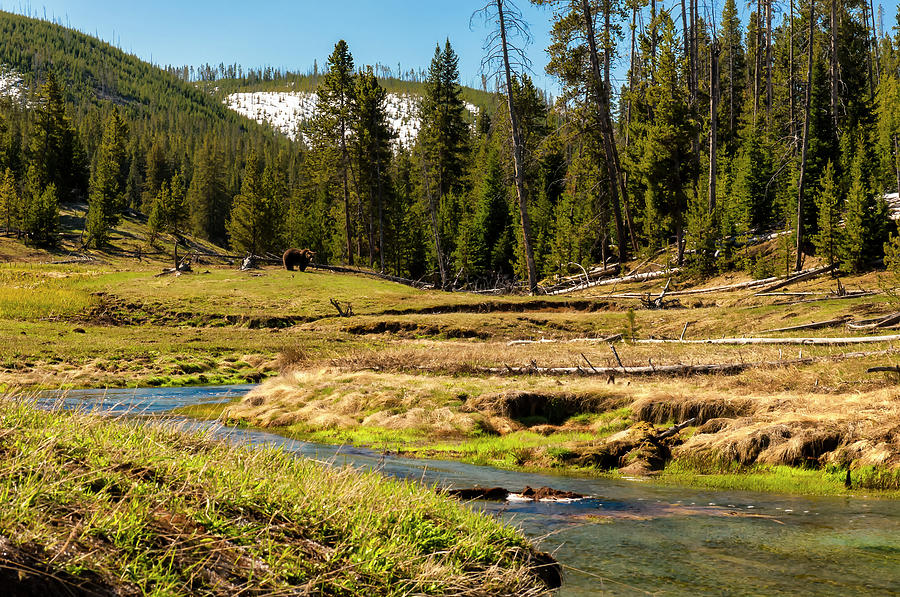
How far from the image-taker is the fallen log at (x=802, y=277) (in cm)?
3531

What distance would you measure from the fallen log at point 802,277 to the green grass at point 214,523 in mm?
32983

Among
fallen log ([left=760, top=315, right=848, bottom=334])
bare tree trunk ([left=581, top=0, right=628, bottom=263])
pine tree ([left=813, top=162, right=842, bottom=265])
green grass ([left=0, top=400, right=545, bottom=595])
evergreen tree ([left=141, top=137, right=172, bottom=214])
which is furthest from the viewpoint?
evergreen tree ([left=141, top=137, right=172, bottom=214])

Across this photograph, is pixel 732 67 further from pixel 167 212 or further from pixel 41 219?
pixel 41 219

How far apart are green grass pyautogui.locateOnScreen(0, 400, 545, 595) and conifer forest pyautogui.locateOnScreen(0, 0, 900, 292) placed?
2707cm

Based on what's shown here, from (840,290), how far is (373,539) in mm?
28175

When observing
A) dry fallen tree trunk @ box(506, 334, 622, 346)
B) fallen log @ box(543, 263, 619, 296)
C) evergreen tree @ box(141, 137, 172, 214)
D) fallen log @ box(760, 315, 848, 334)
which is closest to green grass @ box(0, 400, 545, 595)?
fallen log @ box(760, 315, 848, 334)

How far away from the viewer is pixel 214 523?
4914 millimetres

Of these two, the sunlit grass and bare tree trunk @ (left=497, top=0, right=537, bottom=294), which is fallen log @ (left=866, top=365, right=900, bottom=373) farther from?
the sunlit grass

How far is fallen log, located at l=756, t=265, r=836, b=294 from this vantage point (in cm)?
3531

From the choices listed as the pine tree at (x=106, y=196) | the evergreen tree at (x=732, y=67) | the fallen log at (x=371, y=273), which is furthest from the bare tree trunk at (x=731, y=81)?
the pine tree at (x=106, y=196)

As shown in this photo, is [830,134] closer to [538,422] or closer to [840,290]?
[840,290]

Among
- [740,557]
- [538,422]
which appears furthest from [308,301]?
[740,557]

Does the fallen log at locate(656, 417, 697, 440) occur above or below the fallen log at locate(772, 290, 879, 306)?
below

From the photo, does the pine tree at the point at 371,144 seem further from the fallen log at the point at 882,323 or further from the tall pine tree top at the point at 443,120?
the fallen log at the point at 882,323
